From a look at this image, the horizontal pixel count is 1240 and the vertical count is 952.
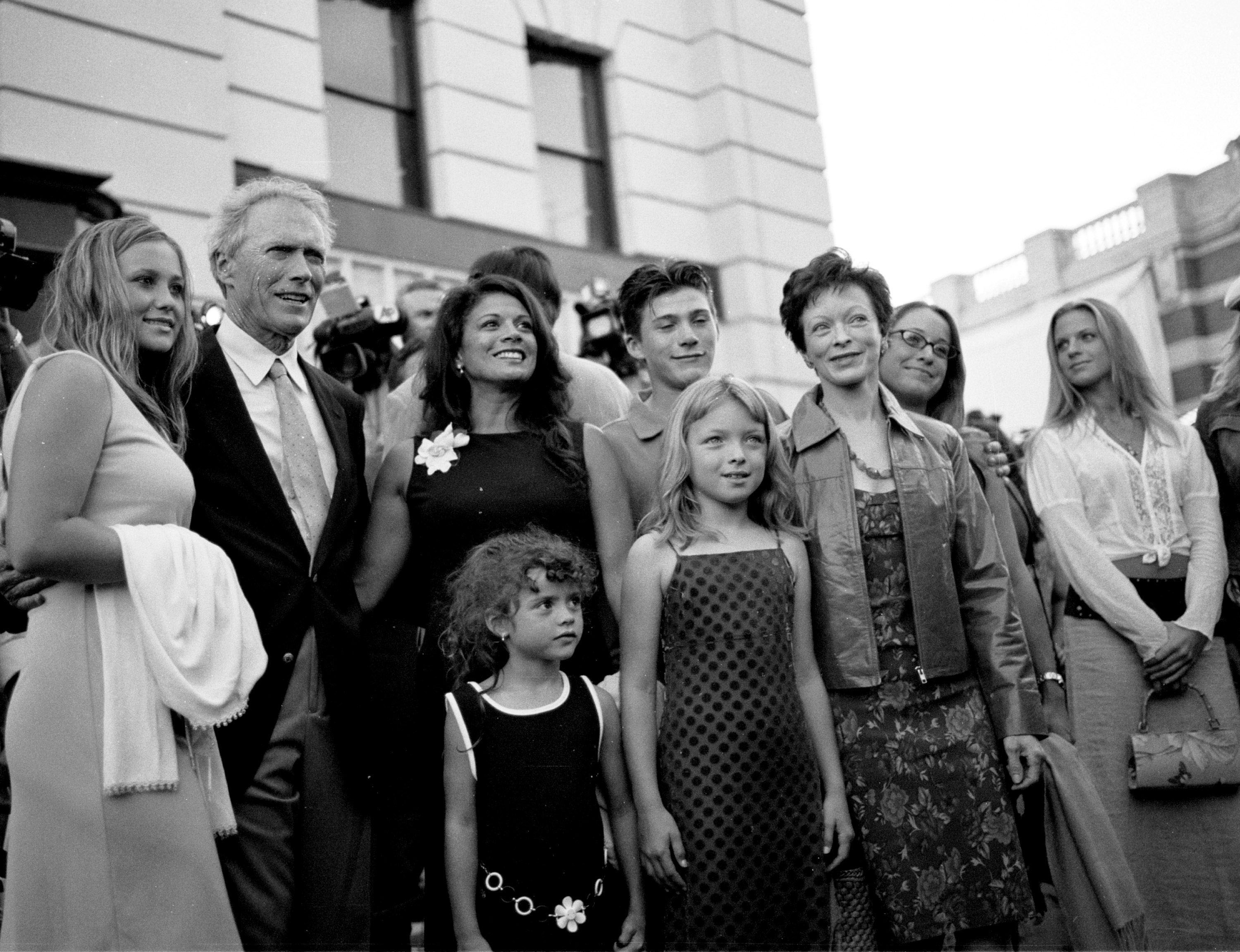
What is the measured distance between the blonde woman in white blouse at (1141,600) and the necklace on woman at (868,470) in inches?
45.8

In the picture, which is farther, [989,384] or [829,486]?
[989,384]

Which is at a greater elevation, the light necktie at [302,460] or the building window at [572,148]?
the building window at [572,148]

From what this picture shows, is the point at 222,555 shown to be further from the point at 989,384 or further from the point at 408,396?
the point at 989,384

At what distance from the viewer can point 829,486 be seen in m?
3.43

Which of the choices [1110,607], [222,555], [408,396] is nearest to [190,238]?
[408,396]

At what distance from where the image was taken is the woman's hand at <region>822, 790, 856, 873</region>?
3146 mm

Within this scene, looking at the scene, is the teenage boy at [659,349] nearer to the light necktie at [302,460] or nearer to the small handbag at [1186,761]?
the light necktie at [302,460]

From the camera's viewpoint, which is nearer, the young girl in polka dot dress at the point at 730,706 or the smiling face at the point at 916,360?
the young girl in polka dot dress at the point at 730,706

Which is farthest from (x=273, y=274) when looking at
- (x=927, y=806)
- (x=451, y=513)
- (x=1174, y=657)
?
(x=1174, y=657)

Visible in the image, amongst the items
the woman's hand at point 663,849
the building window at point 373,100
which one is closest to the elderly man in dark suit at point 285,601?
the woman's hand at point 663,849

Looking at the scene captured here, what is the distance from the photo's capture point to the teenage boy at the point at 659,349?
12.4 ft

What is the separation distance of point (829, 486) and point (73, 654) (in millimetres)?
1925

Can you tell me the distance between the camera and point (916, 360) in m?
4.37

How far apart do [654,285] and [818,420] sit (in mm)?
782
